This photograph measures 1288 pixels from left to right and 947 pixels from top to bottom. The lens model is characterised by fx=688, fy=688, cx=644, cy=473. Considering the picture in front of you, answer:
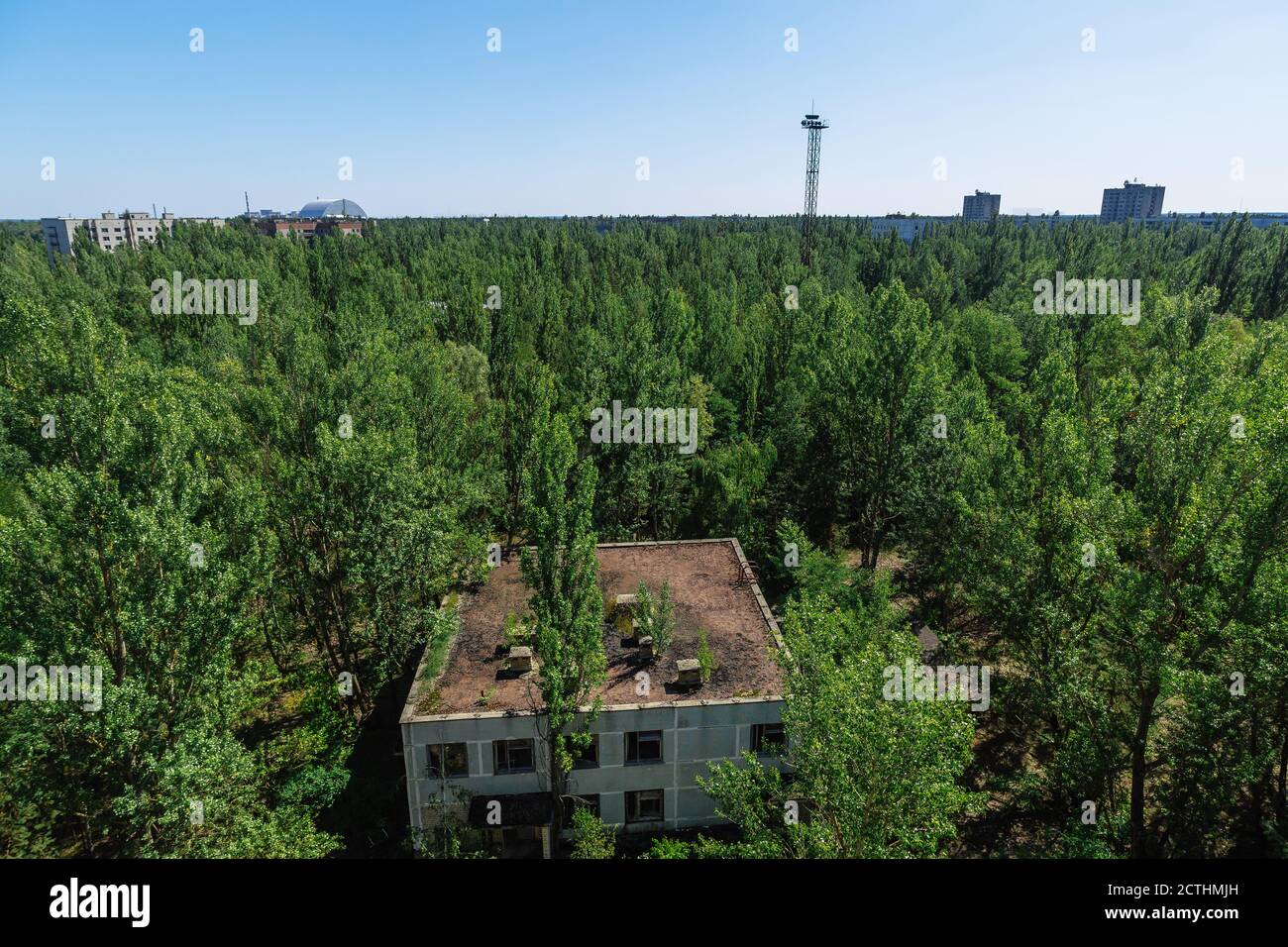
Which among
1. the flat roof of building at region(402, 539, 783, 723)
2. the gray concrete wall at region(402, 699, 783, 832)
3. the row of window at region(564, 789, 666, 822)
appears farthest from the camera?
the row of window at region(564, 789, 666, 822)

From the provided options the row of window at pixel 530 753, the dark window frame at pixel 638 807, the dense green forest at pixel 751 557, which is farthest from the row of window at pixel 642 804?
the dense green forest at pixel 751 557

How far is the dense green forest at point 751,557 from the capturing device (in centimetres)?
1677

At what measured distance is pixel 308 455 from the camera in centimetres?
2877

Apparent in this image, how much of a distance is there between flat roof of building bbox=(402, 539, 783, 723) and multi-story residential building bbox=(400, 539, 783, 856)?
0.06 metres

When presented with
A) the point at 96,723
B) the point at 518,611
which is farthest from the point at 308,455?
the point at 96,723

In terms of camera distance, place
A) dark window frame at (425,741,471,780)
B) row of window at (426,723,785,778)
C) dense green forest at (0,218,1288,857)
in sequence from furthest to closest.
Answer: row of window at (426,723,785,778) → dark window frame at (425,741,471,780) → dense green forest at (0,218,1288,857)

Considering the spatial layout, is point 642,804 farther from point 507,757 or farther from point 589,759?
point 507,757

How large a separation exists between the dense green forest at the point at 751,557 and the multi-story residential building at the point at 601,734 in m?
2.54

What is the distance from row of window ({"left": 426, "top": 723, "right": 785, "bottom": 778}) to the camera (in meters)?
22.7

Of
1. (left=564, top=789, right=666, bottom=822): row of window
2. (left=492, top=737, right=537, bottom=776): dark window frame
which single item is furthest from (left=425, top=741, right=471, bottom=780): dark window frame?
(left=564, top=789, right=666, bottom=822): row of window

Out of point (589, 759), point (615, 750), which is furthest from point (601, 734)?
point (589, 759)

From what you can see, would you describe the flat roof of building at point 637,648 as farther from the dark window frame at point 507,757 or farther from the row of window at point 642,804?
the row of window at point 642,804

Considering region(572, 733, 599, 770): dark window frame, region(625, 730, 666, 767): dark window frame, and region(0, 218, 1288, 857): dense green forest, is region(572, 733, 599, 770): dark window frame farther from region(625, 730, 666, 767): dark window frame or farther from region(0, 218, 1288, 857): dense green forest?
region(0, 218, 1288, 857): dense green forest
